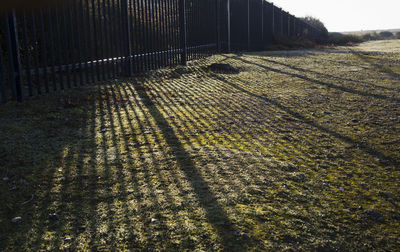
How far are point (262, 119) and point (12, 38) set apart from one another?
12.2 feet

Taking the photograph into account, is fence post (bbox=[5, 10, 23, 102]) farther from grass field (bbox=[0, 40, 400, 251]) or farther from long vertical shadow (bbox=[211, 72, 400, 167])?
long vertical shadow (bbox=[211, 72, 400, 167])

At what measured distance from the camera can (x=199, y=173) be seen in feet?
10.1

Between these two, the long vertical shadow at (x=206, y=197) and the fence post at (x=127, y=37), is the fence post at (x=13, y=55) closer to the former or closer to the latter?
the long vertical shadow at (x=206, y=197)

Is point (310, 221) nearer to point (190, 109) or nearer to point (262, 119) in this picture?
point (262, 119)

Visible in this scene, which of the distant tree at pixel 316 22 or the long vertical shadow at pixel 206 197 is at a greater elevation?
the distant tree at pixel 316 22

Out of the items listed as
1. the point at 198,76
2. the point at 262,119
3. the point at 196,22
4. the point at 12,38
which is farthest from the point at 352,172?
the point at 196,22

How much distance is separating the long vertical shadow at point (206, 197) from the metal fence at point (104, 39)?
Answer: 269cm

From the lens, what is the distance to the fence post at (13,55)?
512cm

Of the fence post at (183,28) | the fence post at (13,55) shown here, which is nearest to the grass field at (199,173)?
the fence post at (13,55)

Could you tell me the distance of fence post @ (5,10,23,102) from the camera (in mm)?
5125

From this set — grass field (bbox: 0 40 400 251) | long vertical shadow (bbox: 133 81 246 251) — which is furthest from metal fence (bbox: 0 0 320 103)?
long vertical shadow (bbox: 133 81 246 251)

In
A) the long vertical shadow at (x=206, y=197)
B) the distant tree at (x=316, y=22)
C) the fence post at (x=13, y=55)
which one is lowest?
the long vertical shadow at (x=206, y=197)

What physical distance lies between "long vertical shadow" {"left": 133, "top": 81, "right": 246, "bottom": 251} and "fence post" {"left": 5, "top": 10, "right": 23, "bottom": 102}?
2.44m

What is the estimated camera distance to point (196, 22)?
11.5 meters
